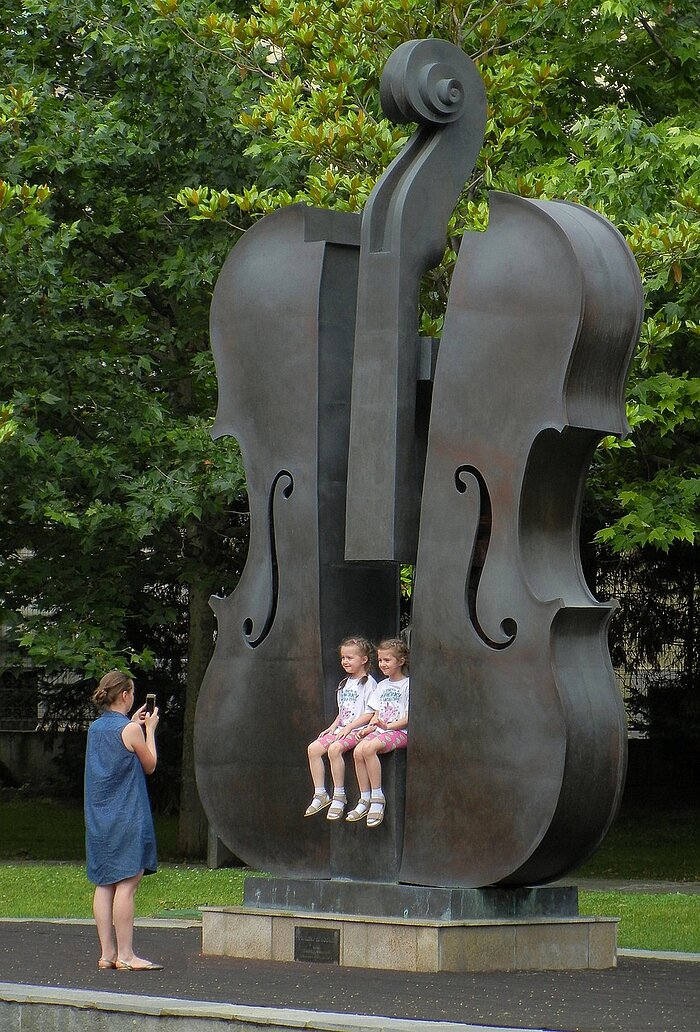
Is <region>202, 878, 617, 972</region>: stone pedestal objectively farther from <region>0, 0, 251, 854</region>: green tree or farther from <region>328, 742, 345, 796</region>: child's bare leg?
<region>0, 0, 251, 854</region>: green tree

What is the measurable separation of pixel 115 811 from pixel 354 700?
147 centimetres

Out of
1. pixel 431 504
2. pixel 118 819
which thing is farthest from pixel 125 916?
pixel 431 504

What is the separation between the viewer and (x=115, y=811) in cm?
952

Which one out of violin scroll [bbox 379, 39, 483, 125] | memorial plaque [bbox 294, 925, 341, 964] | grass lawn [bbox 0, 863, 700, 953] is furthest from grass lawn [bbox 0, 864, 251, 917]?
violin scroll [bbox 379, 39, 483, 125]

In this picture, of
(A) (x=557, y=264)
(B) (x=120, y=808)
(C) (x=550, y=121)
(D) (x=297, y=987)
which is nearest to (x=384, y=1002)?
(D) (x=297, y=987)

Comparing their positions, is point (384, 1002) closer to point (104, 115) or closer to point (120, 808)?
point (120, 808)

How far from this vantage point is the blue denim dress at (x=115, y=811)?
31.1ft

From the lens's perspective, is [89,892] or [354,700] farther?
[89,892]

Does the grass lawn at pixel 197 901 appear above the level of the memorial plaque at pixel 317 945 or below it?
below

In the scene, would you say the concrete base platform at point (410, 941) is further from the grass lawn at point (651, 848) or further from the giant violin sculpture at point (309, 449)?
the grass lawn at point (651, 848)

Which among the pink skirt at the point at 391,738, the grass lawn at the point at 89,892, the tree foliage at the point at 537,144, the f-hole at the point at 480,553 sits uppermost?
the tree foliage at the point at 537,144

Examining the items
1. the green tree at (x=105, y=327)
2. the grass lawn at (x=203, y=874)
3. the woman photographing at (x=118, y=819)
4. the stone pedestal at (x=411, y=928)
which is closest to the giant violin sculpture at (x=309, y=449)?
the stone pedestal at (x=411, y=928)

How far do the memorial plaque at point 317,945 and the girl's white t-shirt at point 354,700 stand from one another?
113 cm

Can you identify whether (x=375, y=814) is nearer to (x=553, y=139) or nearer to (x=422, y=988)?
(x=422, y=988)
